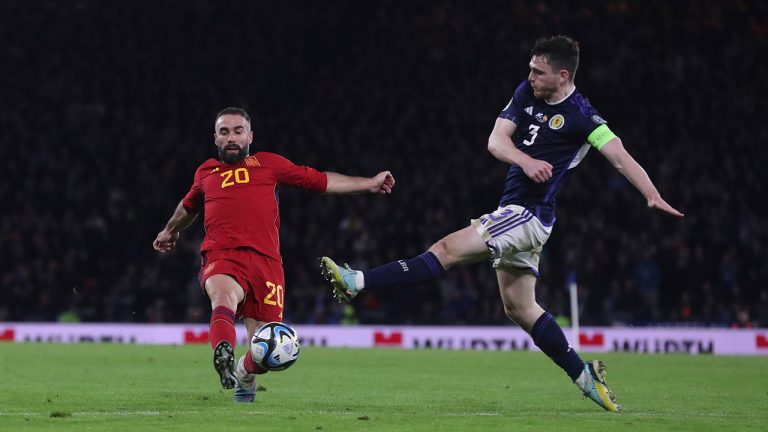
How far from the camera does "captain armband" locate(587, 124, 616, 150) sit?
26.2 feet

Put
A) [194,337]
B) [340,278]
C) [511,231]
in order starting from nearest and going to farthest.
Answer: [340,278] → [511,231] → [194,337]

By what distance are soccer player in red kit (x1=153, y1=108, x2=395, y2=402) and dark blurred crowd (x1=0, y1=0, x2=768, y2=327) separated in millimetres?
12974

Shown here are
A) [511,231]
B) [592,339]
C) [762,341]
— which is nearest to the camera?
[511,231]

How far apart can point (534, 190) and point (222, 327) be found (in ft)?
7.74

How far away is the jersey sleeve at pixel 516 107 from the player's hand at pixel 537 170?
0.54 metres

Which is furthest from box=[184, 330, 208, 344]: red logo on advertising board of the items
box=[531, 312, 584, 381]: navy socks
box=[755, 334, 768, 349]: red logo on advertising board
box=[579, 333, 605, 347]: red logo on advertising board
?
box=[531, 312, 584, 381]: navy socks

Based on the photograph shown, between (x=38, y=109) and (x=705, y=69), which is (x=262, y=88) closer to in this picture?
(x=38, y=109)

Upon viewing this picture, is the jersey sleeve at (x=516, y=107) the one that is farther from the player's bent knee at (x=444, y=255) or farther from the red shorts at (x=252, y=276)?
the red shorts at (x=252, y=276)

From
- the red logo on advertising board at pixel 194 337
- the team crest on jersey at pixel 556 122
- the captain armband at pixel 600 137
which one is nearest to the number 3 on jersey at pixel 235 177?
the team crest on jersey at pixel 556 122

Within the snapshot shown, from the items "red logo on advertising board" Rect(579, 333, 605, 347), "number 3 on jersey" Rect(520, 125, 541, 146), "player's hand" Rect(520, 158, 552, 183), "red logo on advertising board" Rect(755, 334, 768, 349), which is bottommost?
"red logo on advertising board" Rect(755, 334, 768, 349)

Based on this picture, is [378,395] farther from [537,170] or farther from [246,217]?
[537,170]

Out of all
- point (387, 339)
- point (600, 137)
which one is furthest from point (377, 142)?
point (600, 137)

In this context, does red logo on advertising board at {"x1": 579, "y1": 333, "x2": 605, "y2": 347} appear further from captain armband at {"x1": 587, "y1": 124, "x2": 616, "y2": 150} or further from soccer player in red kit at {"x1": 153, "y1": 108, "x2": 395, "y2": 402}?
captain armband at {"x1": 587, "y1": 124, "x2": 616, "y2": 150}

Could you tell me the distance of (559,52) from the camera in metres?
8.15
